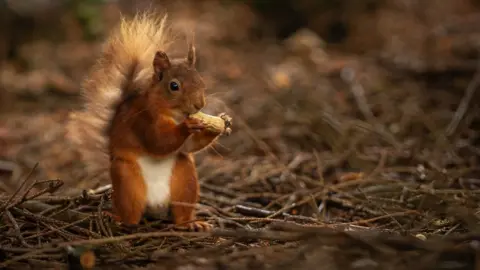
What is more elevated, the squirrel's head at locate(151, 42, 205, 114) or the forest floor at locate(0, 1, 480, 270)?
the squirrel's head at locate(151, 42, 205, 114)

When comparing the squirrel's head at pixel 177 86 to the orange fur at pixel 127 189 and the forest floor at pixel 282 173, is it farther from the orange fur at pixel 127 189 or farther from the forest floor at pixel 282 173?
the forest floor at pixel 282 173

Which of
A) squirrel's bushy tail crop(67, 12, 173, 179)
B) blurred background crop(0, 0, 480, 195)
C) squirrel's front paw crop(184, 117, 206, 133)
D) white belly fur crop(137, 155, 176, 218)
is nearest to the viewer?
squirrel's front paw crop(184, 117, 206, 133)

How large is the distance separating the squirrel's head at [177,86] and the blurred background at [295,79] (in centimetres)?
31

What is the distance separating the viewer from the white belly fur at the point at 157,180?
2.19 m

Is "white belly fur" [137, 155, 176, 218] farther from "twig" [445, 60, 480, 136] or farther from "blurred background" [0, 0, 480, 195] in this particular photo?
"twig" [445, 60, 480, 136]

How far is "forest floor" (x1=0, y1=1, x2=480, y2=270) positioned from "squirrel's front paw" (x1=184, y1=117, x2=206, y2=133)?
0.35m

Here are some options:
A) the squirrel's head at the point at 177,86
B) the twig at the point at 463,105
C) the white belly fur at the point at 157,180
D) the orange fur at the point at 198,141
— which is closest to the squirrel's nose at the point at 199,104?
the squirrel's head at the point at 177,86

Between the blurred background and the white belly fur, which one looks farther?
the blurred background

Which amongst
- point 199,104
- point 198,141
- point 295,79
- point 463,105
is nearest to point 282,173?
point 198,141

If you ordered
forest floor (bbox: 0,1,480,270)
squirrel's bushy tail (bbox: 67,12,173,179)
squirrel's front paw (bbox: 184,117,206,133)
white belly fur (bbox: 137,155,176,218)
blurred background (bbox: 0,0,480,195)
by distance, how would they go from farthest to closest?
blurred background (bbox: 0,0,480,195)
squirrel's bushy tail (bbox: 67,12,173,179)
white belly fur (bbox: 137,155,176,218)
squirrel's front paw (bbox: 184,117,206,133)
forest floor (bbox: 0,1,480,270)

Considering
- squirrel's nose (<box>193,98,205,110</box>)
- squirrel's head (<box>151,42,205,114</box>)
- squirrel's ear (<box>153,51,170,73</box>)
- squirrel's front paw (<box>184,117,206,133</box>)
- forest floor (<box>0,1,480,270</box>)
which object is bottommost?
forest floor (<box>0,1,480,270</box>)

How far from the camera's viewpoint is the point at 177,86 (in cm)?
211

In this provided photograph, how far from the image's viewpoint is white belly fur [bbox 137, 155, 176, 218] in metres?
2.19

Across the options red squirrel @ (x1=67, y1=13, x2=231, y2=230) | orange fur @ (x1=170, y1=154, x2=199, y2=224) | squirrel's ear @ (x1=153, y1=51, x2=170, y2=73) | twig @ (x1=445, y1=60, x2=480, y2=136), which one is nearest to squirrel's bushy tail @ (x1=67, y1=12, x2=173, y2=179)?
red squirrel @ (x1=67, y1=13, x2=231, y2=230)
